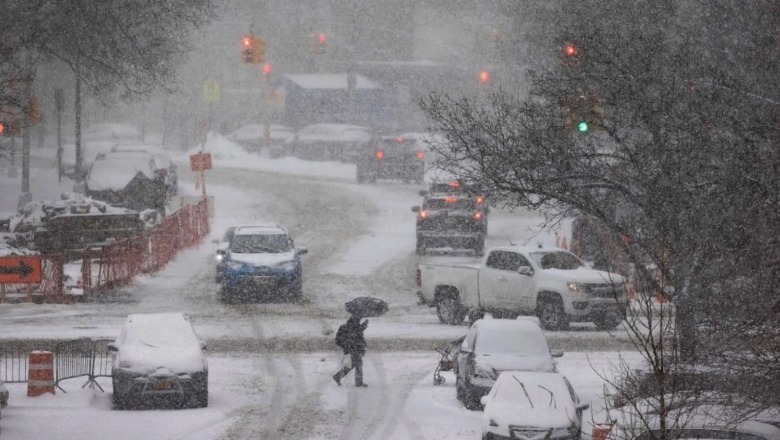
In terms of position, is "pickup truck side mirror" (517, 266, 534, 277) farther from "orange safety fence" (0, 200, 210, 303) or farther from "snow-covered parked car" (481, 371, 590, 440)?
"orange safety fence" (0, 200, 210, 303)

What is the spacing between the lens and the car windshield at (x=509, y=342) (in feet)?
63.5

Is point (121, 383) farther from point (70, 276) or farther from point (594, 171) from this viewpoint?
point (70, 276)

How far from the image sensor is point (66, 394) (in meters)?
19.2

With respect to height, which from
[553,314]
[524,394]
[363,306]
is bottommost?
[553,314]

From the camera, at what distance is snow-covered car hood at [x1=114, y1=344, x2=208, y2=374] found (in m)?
18.2

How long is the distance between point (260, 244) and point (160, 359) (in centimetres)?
1224

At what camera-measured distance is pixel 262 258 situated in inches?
1173

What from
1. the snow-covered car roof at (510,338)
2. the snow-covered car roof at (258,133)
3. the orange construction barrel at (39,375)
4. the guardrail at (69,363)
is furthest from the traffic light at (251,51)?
the snow-covered car roof at (258,133)

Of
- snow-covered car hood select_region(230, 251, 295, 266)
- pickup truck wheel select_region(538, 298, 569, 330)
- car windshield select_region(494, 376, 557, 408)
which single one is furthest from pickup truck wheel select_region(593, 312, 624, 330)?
car windshield select_region(494, 376, 557, 408)

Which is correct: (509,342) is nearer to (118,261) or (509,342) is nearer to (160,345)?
(160,345)

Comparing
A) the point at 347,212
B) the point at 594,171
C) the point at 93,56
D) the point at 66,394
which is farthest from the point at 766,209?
the point at 347,212

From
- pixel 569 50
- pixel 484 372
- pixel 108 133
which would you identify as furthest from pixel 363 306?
pixel 108 133

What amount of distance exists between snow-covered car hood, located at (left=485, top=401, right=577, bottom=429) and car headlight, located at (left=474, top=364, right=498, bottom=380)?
115 inches

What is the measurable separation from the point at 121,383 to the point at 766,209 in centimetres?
956
